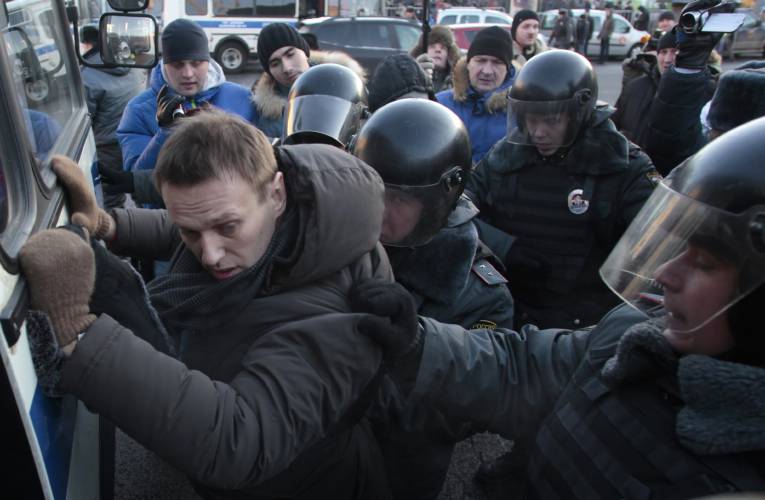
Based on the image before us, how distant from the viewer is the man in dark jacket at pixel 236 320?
3.55ft

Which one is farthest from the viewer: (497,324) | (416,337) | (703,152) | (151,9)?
(151,9)

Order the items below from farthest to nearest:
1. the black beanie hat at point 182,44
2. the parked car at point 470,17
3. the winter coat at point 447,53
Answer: the parked car at point 470,17
the winter coat at point 447,53
the black beanie hat at point 182,44

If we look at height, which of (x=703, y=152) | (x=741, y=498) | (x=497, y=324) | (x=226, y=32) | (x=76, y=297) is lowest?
(x=226, y=32)

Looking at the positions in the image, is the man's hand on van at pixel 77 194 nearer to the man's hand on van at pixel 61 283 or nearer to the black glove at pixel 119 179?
the man's hand on van at pixel 61 283

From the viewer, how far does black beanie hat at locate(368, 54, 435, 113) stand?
2975 millimetres

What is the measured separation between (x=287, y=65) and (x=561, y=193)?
5.90ft

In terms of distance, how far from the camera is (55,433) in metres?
1.21

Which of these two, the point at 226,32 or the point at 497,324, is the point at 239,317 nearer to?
the point at 497,324

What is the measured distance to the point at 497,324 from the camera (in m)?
1.91

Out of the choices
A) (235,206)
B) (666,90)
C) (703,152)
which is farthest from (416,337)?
(666,90)

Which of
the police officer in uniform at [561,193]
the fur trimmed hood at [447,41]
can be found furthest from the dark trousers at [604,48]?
the police officer in uniform at [561,193]

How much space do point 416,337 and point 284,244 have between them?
0.36 meters

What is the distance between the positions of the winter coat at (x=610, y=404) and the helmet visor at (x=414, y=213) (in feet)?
1.40

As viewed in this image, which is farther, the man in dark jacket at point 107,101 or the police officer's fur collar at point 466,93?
the man in dark jacket at point 107,101
